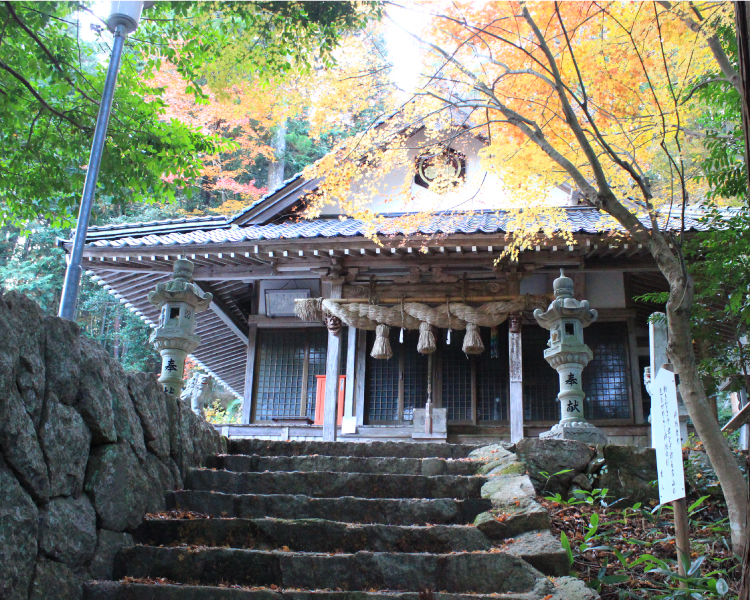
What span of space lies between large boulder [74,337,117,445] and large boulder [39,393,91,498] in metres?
0.08

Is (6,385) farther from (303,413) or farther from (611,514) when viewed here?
(303,413)

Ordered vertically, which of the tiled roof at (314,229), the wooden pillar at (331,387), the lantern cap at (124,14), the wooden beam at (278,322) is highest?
the tiled roof at (314,229)

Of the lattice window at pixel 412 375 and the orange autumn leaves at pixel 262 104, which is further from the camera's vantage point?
the lattice window at pixel 412 375

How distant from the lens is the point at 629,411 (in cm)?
1098

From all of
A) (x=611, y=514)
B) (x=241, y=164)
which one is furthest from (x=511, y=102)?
(x=241, y=164)

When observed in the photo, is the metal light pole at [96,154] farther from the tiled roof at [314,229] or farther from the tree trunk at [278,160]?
the tree trunk at [278,160]

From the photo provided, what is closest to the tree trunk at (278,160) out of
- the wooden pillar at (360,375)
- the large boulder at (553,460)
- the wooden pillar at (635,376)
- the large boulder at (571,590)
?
the wooden pillar at (360,375)

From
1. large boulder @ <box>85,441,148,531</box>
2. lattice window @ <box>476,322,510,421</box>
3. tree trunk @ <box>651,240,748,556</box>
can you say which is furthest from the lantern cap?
lattice window @ <box>476,322,510,421</box>

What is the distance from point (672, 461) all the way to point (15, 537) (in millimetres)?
3691

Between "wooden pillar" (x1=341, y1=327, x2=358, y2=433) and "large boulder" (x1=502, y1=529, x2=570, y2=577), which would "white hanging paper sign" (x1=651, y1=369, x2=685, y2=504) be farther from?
"wooden pillar" (x1=341, y1=327, x2=358, y2=433)

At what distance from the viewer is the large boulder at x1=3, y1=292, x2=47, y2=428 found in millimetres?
3645

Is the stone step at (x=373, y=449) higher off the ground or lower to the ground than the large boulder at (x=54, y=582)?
higher

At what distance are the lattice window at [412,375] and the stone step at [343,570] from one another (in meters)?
7.59

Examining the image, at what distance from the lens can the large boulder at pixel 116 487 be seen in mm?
4125
